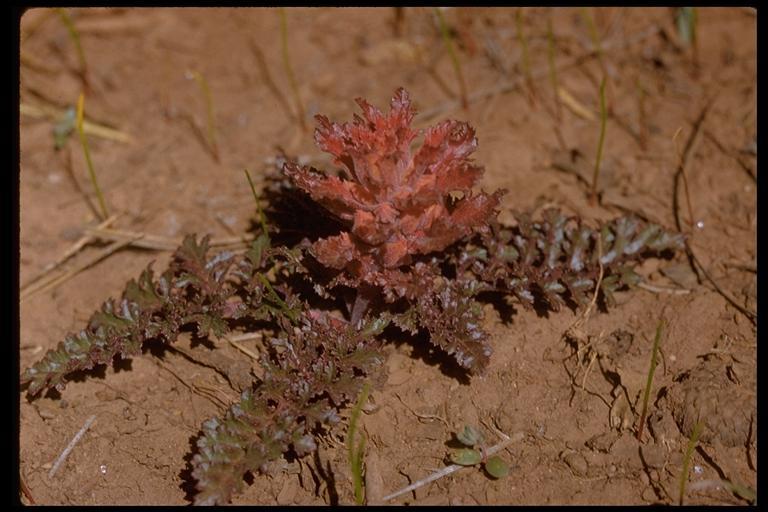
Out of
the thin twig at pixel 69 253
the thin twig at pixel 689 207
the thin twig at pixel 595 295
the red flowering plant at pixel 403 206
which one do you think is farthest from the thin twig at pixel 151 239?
the thin twig at pixel 689 207

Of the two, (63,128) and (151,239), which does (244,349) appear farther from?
(63,128)

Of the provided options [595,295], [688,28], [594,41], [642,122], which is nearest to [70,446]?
[595,295]

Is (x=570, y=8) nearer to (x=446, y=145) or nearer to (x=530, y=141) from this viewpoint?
(x=530, y=141)

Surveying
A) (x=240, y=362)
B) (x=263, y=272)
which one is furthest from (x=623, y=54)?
(x=240, y=362)

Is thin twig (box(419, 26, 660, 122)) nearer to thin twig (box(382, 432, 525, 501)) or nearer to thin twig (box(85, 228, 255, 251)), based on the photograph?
thin twig (box(85, 228, 255, 251))

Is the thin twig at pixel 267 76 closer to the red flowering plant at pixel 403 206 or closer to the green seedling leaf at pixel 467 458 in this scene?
the red flowering plant at pixel 403 206

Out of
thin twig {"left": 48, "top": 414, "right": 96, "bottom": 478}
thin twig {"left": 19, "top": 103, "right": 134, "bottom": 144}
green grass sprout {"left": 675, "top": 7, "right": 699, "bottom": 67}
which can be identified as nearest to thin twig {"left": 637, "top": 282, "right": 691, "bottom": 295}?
green grass sprout {"left": 675, "top": 7, "right": 699, "bottom": 67}
